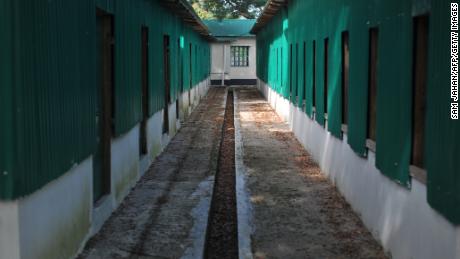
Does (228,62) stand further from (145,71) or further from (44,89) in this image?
(44,89)

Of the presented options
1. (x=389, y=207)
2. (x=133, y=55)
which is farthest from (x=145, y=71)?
(x=389, y=207)

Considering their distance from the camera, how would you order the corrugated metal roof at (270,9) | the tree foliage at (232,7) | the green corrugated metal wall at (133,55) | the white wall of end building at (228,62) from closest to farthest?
the green corrugated metal wall at (133,55), the corrugated metal roof at (270,9), the white wall of end building at (228,62), the tree foliage at (232,7)

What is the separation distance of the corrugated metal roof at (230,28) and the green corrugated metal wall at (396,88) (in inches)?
1533

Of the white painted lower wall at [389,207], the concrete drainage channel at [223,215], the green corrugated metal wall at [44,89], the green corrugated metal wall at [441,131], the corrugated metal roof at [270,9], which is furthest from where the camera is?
the corrugated metal roof at [270,9]

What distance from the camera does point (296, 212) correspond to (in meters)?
10.0

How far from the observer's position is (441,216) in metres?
5.71

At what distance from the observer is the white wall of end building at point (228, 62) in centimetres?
5222

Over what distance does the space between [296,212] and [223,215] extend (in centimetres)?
121

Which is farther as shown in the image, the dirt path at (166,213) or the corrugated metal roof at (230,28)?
the corrugated metal roof at (230,28)

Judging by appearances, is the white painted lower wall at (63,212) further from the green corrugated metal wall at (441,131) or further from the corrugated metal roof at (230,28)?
the corrugated metal roof at (230,28)

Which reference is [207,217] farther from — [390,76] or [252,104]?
[252,104]

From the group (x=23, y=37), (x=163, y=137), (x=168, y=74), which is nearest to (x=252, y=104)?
(x=168, y=74)

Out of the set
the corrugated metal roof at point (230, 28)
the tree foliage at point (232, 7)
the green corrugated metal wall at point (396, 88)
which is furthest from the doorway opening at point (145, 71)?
the tree foliage at point (232, 7)

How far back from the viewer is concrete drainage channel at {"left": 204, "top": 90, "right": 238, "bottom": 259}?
876 centimetres
